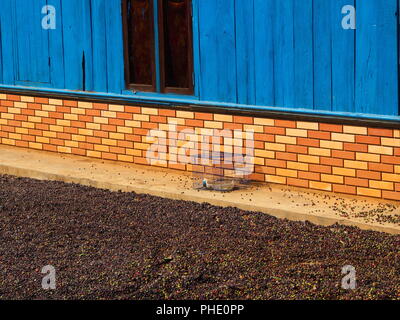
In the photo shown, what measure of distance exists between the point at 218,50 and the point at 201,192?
60.6 inches

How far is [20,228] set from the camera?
8.52 m

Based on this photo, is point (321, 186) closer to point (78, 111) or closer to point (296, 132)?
point (296, 132)

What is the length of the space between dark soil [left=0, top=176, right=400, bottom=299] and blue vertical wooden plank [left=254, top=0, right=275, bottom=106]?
1400mm

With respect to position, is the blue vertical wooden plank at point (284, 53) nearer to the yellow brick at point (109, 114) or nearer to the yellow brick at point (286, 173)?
the yellow brick at point (286, 173)

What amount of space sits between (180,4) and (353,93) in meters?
2.35

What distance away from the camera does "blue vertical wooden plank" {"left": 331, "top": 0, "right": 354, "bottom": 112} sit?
29.2 ft

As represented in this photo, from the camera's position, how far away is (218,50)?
998cm

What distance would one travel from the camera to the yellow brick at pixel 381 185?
8.87 metres

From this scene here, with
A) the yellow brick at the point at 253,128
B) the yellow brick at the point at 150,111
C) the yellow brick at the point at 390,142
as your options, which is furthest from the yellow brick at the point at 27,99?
the yellow brick at the point at 390,142

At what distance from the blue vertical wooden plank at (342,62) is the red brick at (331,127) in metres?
0.16

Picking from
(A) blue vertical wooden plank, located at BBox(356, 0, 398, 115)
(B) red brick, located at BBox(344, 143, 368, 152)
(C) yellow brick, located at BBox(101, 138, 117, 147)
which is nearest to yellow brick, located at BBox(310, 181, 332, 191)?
(B) red brick, located at BBox(344, 143, 368, 152)

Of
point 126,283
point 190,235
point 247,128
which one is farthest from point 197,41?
point 126,283
